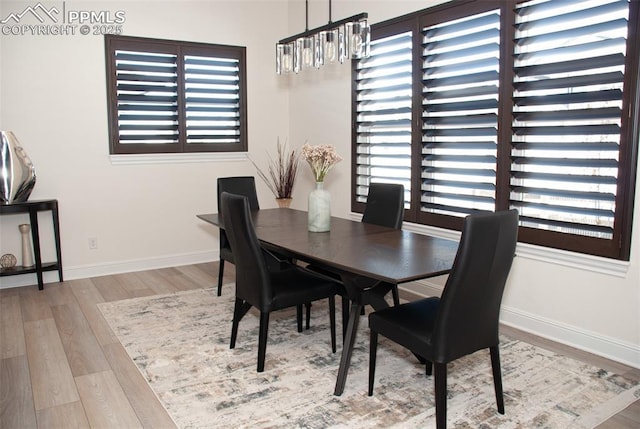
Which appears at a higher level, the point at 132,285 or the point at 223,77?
the point at 223,77

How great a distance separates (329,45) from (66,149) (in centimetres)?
288

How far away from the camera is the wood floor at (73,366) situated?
2438 mm

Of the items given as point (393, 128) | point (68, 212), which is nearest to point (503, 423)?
point (393, 128)

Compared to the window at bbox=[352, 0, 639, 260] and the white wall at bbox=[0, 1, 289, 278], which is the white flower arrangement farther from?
the white wall at bbox=[0, 1, 289, 278]

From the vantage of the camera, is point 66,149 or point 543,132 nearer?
point 543,132

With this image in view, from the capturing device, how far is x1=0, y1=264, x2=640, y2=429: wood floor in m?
2.44

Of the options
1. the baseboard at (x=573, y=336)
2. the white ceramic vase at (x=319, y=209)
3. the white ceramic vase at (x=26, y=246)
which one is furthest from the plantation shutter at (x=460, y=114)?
the white ceramic vase at (x=26, y=246)

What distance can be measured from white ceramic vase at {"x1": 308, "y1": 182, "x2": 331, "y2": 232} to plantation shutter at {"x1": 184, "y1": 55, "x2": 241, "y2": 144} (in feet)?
8.40

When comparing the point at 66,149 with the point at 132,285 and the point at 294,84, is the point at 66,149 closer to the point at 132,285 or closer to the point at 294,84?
the point at 132,285

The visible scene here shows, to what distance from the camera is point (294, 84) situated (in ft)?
19.1

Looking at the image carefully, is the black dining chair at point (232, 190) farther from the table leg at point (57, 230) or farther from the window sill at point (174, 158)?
the table leg at point (57, 230)

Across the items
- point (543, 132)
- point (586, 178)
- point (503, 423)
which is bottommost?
point (503, 423)

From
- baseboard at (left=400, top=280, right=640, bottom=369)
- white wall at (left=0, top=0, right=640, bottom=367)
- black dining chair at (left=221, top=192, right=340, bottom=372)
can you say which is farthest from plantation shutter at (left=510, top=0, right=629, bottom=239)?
black dining chair at (left=221, top=192, right=340, bottom=372)

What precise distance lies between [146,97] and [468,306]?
400cm
